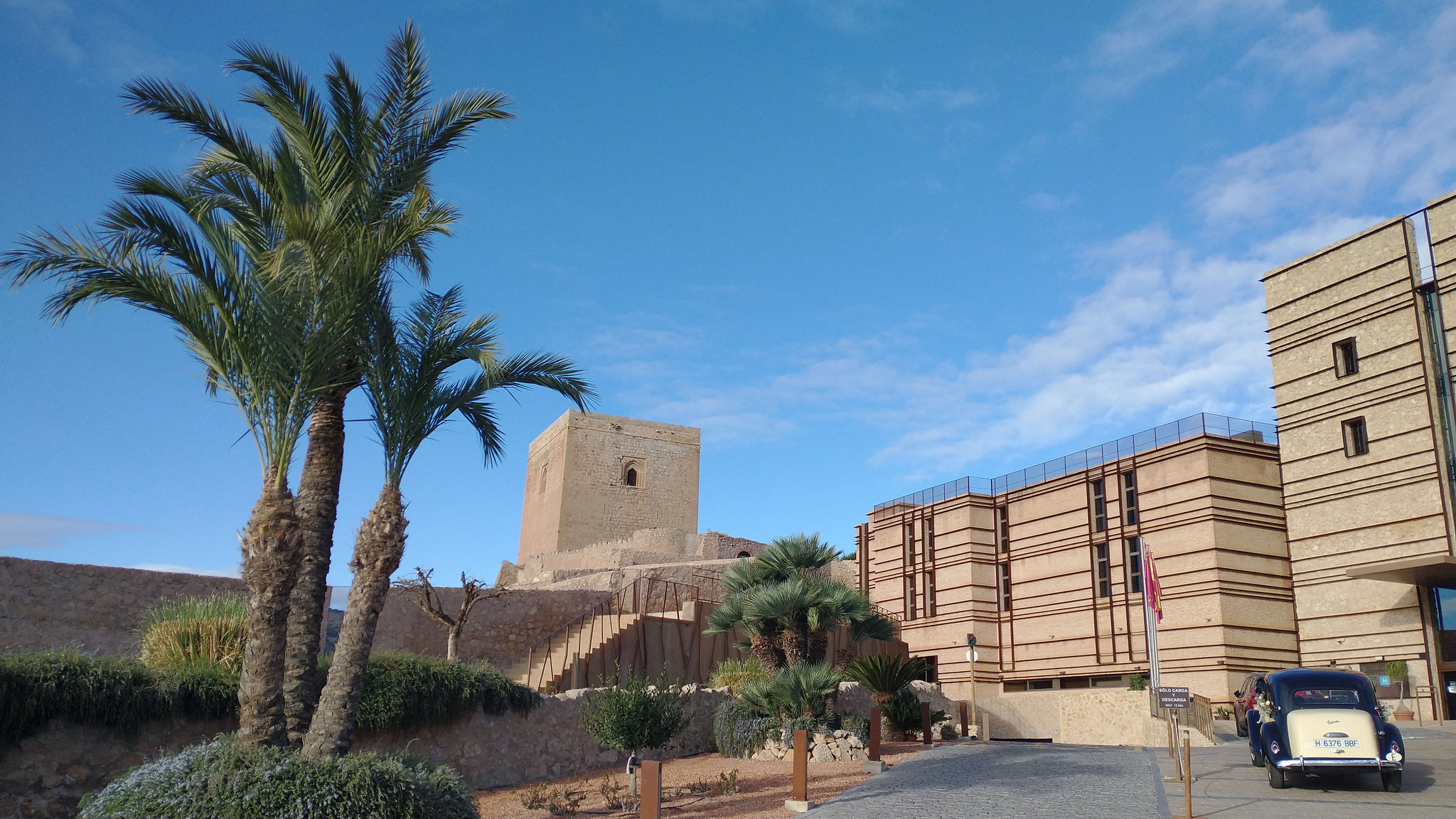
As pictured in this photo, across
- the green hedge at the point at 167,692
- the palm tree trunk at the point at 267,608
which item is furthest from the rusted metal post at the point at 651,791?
the green hedge at the point at 167,692

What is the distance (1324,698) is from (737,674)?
11581 millimetres

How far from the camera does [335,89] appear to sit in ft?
40.5

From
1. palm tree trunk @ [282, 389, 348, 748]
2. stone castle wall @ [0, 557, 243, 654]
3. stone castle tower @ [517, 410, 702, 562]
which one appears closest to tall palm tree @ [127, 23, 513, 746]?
palm tree trunk @ [282, 389, 348, 748]

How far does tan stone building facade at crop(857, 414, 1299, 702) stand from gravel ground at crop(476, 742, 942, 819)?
36.2ft

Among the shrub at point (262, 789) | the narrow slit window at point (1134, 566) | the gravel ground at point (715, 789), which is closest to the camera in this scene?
the shrub at point (262, 789)

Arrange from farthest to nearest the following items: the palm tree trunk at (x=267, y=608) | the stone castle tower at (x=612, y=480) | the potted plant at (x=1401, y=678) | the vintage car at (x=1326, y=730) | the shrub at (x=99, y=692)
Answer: the stone castle tower at (x=612, y=480) < the potted plant at (x=1401, y=678) < the vintage car at (x=1326, y=730) < the shrub at (x=99, y=692) < the palm tree trunk at (x=267, y=608)

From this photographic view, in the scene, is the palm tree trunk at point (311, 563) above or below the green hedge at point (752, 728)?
above

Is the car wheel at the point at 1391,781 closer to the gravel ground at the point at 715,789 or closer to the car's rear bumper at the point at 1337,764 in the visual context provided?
the car's rear bumper at the point at 1337,764

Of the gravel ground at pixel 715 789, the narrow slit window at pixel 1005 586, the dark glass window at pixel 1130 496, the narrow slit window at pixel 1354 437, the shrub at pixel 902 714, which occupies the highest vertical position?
the narrow slit window at pixel 1354 437

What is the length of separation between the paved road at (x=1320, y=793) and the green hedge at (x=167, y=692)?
9.54 metres

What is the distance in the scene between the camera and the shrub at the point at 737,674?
21453mm

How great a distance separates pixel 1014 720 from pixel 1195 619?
6.22 m

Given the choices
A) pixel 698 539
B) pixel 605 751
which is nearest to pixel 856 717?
pixel 605 751

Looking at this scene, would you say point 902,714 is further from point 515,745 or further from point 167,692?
point 167,692
